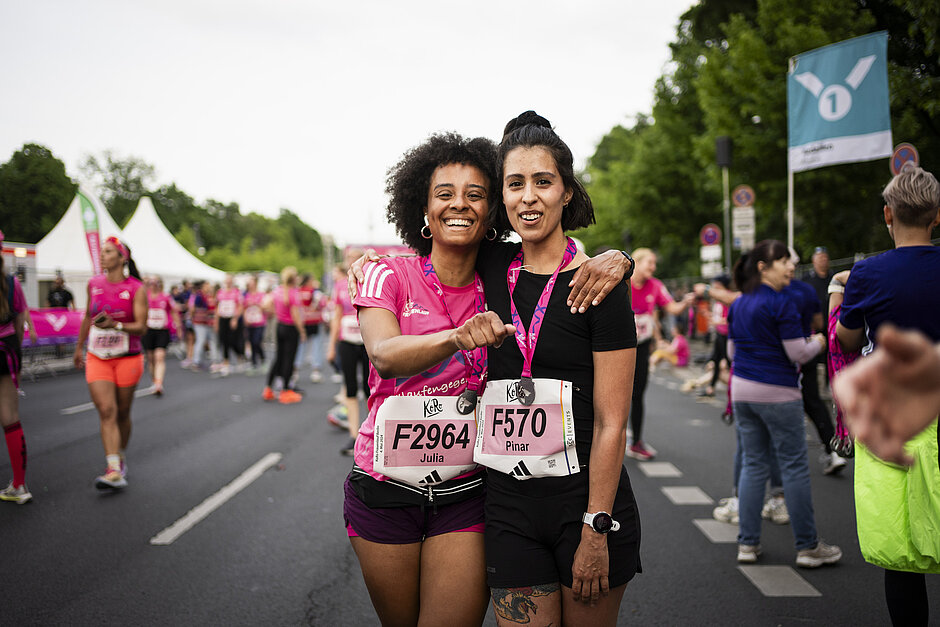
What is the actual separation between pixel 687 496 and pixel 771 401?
179cm

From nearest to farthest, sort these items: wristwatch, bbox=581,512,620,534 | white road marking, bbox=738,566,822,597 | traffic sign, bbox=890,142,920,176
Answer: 1. wristwatch, bbox=581,512,620,534
2. white road marking, bbox=738,566,822,597
3. traffic sign, bbox=890,142,920,176

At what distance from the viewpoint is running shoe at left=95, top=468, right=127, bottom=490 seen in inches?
226

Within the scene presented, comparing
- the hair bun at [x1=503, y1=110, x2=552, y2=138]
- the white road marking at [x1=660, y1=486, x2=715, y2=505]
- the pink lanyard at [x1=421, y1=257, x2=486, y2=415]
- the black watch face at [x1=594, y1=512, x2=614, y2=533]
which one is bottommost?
the white road marking at [x1=660, y1=486, x2=715, y2=505]

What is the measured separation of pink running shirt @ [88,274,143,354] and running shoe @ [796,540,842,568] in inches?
219

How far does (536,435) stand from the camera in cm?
203

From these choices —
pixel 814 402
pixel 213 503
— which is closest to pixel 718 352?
pixel 814 402

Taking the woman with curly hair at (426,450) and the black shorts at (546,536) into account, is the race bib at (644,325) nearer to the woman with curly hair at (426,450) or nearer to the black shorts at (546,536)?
the woman with curly hair at (426,450)

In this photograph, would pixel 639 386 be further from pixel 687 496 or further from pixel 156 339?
pixel 156 339

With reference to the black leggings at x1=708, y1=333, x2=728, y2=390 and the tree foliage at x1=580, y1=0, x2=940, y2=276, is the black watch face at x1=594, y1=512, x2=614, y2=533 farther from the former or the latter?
the tree foliage at x1=580, y1=0, x2=940, y2=276

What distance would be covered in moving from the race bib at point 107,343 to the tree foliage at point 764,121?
10.0 m

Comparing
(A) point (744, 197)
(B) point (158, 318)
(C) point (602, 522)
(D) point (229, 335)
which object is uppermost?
(A) point (744, 197)

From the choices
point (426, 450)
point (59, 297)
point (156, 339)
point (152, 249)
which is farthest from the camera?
point (152, 249)

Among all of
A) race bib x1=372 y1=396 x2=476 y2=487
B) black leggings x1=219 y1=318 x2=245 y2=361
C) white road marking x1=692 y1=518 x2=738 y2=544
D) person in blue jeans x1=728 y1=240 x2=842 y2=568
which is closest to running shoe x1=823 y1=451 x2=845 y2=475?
white road marking x1=692 y1=518 x2=738 y2=544

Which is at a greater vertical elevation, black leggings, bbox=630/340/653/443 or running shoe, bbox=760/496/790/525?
black leggings, bbox=630/340/653/443
